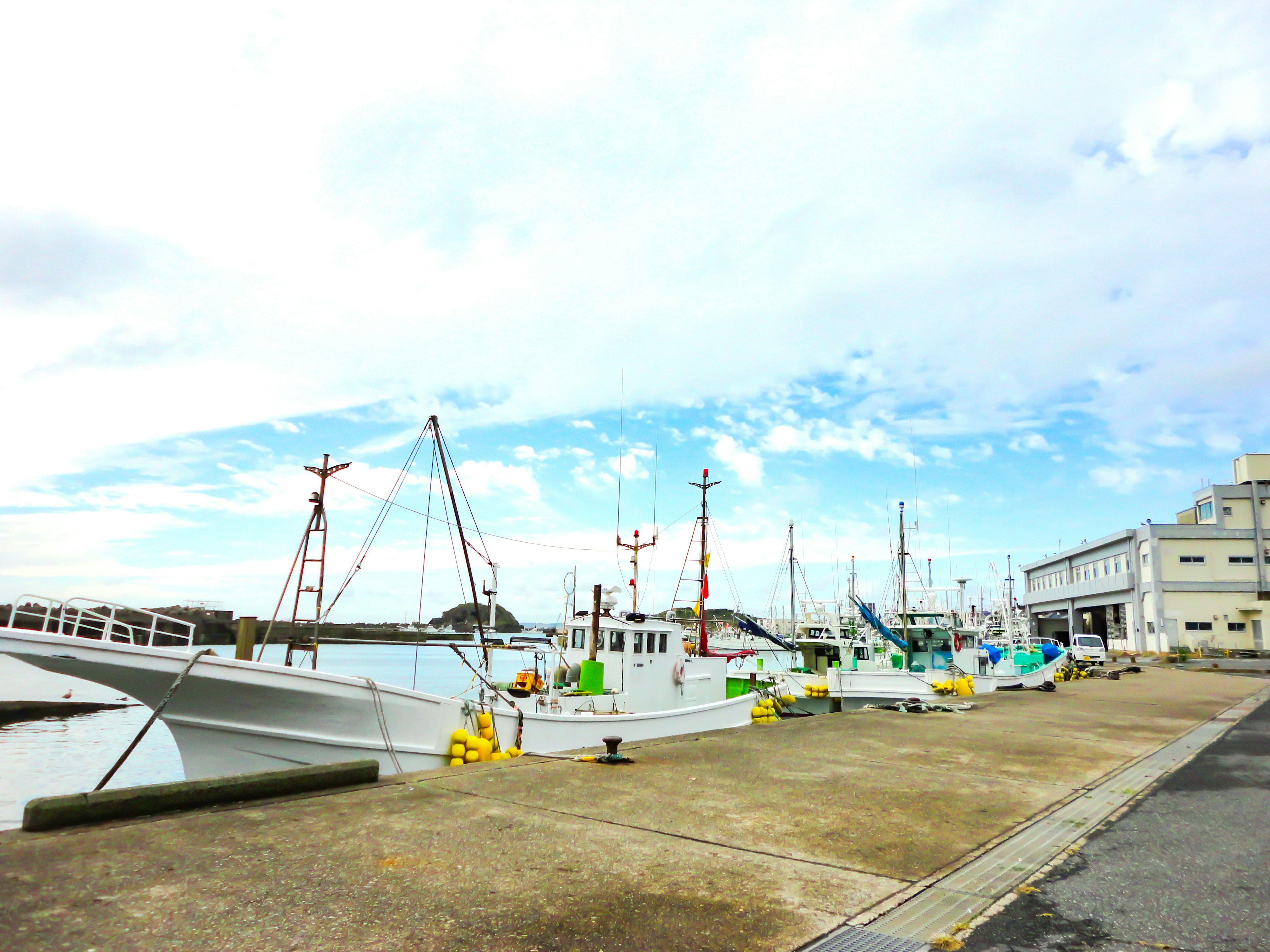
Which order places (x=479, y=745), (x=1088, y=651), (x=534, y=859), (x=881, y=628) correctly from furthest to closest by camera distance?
(x=1088, y=651) < (x=881, y=628) < (x=479, y=745) < (x=534, y=859)

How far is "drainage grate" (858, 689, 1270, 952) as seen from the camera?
3.96 metres

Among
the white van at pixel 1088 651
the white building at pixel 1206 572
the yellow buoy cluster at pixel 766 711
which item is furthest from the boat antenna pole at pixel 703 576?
the white building at pixel 1206 572

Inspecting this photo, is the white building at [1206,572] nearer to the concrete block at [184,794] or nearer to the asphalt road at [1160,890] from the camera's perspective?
the asphalt road at [1160,890]

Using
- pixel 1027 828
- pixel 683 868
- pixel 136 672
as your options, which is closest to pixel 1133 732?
pixel 1027 828

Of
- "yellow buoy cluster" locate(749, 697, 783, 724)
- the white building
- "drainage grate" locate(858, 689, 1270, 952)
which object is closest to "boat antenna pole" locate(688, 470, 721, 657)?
"yellow buoy cluster" locate(749, 697, 783, 724)

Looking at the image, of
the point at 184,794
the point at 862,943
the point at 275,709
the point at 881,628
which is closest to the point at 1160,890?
the point at 862,943

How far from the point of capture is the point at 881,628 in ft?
102

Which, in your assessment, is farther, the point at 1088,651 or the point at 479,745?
the point at 1088,651

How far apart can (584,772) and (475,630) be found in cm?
764

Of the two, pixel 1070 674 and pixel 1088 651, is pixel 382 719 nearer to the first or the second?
pixel 1070 674

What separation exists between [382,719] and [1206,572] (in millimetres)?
65914

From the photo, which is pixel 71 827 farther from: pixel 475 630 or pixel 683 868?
pixel 475 630

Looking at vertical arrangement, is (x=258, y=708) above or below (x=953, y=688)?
above

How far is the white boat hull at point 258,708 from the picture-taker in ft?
29.1
